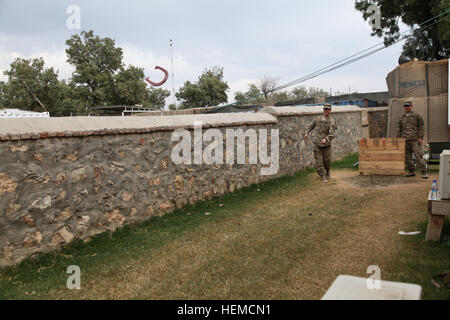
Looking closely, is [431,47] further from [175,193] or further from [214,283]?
[214,283]

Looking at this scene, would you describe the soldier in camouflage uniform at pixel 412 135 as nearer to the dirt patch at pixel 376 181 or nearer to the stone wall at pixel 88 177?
the dirt patch at pixel 376 181

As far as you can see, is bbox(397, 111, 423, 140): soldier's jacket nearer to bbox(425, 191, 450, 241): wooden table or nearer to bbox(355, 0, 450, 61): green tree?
bbox(425, 191, 450, 241): wooden table

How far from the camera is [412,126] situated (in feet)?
29.1

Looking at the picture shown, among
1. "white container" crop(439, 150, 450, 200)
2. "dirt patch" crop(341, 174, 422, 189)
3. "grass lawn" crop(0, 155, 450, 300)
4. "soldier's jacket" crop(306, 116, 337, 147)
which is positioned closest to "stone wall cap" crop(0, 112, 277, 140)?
"grass lawn" crop(0, 155, 450, 300)

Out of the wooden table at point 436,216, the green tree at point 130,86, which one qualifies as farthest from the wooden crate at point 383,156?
the green tree at point 130,86

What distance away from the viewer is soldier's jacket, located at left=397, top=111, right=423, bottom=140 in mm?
8789

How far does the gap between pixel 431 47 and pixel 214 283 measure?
23289 millimetres

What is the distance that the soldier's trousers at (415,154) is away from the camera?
340 inches

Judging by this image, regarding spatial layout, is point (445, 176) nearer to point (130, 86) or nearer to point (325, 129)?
point (325, 129)

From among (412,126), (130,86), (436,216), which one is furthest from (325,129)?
(130,86)

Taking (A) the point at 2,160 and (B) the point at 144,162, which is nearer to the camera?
(A) the point at 2,160
